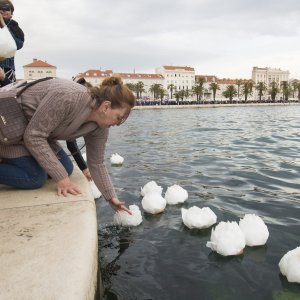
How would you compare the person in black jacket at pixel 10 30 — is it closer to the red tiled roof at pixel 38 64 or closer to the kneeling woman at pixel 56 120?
the kneeling woman at pixel 56 120

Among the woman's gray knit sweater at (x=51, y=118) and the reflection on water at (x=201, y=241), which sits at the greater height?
the woman's gray knit sweater at (x=51, y=118)

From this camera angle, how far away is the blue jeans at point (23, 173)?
347 centimetres

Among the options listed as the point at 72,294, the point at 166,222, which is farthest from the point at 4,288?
the point at 166,222

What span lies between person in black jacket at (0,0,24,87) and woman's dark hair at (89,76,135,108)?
1651 mm

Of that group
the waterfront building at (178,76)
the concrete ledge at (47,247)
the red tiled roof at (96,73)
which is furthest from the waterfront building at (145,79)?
the concrete ledge at (47,247)

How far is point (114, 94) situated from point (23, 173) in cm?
117

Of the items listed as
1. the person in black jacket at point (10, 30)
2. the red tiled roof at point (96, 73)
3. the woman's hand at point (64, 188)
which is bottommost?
the woman's hand at point (64, 188)

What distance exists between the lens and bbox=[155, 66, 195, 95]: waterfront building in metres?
152

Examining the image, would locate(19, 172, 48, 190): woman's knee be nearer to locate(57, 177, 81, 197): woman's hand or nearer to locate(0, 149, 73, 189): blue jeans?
locate(0, 149, 73, 189): blue jeans

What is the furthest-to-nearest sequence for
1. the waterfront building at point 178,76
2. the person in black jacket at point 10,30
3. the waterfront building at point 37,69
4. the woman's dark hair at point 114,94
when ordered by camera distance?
the waterfront building at point 178,76
the waterfront building at point 37,69
the person in black jacket at point 10,30
the woman's dark hair at point 114,94

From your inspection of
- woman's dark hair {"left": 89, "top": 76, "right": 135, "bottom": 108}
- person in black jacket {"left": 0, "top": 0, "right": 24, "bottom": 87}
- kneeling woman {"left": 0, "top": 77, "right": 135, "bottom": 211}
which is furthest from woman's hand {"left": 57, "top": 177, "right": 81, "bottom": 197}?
person in black jacket {"left": 0, "top": 0, "right": 24, "bottom": 87}

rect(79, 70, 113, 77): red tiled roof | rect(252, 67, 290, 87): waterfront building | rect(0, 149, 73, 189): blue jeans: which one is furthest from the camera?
rect(252, 67, 290, 87): waterfront building

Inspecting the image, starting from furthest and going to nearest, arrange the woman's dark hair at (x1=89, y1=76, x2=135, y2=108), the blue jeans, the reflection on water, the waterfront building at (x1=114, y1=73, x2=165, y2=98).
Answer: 1. the waterfront building at (x1=114, y1=73, x2=165, y2=98)
2. the blue jeans
3. the woman's dark hair at (x1=89, y1=76, x2=135, y2=108)
4. the reflection on water

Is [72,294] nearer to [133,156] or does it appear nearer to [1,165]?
[1,165]
